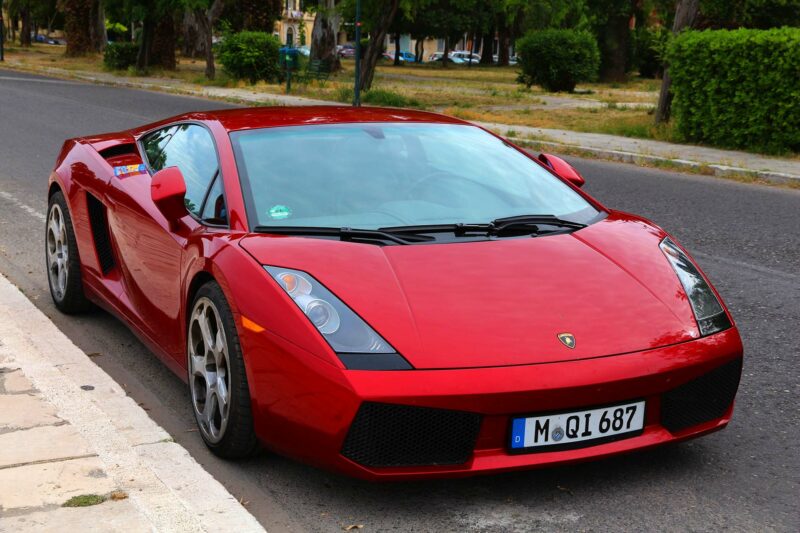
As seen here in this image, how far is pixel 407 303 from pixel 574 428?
26.5 inches

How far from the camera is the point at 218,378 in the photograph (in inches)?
153

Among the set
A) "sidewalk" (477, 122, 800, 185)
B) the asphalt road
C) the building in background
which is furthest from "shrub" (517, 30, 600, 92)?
the building in background

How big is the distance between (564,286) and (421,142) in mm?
1279

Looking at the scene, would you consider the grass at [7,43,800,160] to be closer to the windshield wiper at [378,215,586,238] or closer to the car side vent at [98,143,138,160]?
the car side vent at [98,143,138,160]

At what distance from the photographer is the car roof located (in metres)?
4.78

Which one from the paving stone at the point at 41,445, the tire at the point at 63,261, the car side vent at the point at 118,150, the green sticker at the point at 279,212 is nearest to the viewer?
the paving stone at the point at 41,445

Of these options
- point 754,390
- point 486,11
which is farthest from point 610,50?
point 754,390

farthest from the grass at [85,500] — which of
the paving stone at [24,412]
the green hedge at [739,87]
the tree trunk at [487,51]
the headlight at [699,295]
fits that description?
the tree trunk at [487,51]

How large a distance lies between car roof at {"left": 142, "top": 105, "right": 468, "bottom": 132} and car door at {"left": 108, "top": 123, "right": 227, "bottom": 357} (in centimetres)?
12

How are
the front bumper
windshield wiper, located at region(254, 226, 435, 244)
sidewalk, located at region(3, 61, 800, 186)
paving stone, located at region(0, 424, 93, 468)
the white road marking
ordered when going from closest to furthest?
the front bumper < paving stone, located at region(0, 424, 93, 468) < windshield wiper, located at region(254, 226, 435, 244) < the white road marking < sidewalk, located at region(3, 61, 800, 186)

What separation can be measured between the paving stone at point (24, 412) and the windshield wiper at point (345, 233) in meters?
1.09

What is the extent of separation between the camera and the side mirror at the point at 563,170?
17.0 ft

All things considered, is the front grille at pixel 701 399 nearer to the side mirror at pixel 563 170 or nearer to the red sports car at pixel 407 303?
the red sports car at pixel 407 303

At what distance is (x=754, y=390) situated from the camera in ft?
15.7
